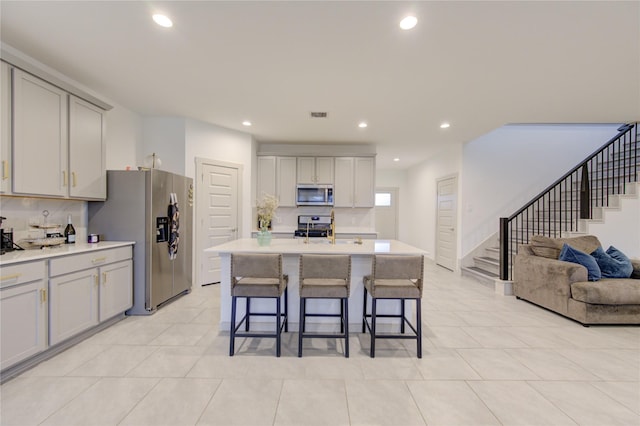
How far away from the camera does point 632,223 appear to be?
13.0ft

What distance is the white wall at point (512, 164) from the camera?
5.35 meters

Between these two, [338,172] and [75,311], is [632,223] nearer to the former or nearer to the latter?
[338,172]

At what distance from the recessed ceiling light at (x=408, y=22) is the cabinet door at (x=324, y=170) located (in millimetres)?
3436

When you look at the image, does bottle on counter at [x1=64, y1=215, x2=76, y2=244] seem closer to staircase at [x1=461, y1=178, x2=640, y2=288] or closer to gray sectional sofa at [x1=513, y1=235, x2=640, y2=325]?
gray sectional sofa at [x1=513, y1=235, x2=640, y2=325]

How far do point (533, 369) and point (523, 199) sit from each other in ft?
14.6

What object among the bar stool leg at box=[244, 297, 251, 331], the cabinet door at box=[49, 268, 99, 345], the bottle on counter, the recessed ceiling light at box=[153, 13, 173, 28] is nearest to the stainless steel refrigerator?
the bottle on counter

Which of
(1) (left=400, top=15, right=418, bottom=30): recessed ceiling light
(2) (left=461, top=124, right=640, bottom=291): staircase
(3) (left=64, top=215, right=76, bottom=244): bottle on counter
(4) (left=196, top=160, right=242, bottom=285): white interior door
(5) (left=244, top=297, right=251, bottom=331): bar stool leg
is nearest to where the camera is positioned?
(1) (left=400, top=15, right=418, bottom=30): recessed ceiling light

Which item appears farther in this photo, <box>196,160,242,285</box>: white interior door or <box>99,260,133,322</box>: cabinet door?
<box>196,160,242,285</box>: white interior door

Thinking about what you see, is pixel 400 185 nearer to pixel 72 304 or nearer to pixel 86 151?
pixel 86 151

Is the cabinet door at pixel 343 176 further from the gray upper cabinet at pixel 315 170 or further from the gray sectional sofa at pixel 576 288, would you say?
the gray sectional sofa at pixel 576 288

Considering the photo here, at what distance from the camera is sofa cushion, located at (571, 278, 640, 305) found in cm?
283

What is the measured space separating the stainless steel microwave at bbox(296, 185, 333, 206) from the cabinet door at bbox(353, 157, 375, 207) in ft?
1.83

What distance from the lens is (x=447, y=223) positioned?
5.90 meters

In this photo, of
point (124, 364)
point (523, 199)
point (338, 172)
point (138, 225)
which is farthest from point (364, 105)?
point (523, 199)
